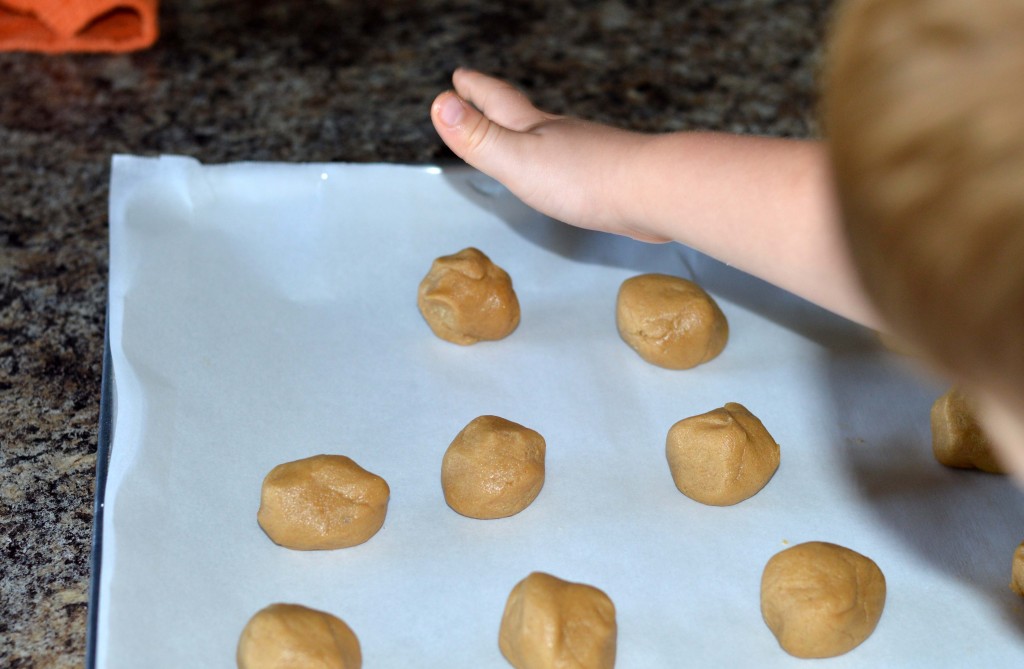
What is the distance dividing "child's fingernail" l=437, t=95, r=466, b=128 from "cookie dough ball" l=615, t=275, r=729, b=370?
278 millimetres

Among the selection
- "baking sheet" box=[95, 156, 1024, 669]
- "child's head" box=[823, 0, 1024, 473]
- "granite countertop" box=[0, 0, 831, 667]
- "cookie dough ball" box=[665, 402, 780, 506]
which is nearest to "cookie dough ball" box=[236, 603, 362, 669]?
"baking sheet" box=[95, 156, 1024, 669]

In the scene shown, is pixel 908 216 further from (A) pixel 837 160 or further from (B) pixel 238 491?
(B) pixel 238 491

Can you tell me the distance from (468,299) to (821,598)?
48 centimetres

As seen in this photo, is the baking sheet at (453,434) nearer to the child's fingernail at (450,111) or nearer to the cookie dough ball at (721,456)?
the cookie dough ball at (721,456)

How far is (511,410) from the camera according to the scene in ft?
3.83

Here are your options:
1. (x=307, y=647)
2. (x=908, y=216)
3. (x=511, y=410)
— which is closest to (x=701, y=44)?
(x=511, y=410)

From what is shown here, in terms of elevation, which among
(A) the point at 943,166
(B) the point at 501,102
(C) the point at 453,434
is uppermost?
(A) the point at 943,166

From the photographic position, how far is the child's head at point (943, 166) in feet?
1.38

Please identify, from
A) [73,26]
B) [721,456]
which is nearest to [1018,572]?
[721,456]

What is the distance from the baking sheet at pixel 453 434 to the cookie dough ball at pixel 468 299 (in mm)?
25

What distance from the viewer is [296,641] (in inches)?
34.9

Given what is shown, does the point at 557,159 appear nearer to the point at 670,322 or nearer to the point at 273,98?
the point at 670,322

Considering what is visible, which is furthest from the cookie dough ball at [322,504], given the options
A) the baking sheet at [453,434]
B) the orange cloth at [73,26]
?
the orange cloth at [73,26]

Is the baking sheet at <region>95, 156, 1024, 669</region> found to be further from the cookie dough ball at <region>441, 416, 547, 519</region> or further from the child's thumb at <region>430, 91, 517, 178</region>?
the child's thumb at <region>430, 91, 517, 178</region>
